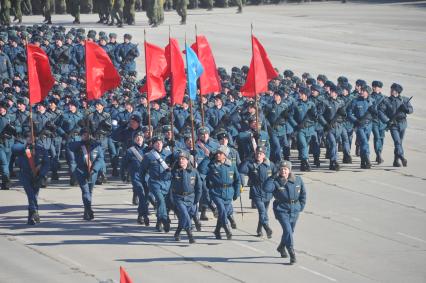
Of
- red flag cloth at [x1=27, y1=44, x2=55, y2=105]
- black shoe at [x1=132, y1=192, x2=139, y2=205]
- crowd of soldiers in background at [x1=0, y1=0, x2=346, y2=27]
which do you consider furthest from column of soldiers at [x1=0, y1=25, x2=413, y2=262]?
crowd of soldiers in background at [x1=0, y1=0, x2=346, y2=27]

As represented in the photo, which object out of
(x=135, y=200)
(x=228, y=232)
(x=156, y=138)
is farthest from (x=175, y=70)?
(x=228, y=232)

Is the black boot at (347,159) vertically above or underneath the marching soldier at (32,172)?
underneath

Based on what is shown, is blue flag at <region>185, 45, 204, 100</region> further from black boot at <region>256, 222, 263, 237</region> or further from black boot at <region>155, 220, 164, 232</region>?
black boot at <region>256, 222, 263, 237</region>

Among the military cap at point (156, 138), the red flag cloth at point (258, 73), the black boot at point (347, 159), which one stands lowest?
the black boot at point (347, 159)

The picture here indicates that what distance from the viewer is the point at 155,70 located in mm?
26734

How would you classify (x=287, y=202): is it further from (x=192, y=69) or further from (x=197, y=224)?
(x=192, y=69)

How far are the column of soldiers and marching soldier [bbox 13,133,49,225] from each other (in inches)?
0.7

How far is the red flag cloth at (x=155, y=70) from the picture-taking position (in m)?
26.4

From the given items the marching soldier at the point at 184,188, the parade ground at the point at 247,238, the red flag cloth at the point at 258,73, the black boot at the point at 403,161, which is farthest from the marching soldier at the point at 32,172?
the black boot at the point at 403,161

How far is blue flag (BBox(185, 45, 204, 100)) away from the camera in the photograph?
25578mm

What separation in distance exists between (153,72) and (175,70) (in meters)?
0.93

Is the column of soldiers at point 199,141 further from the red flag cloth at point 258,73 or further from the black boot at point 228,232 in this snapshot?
the red flag cloth at point 258,73

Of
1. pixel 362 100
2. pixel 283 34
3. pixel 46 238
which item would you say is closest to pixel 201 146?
pixel 46 238

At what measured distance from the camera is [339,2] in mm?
65375
